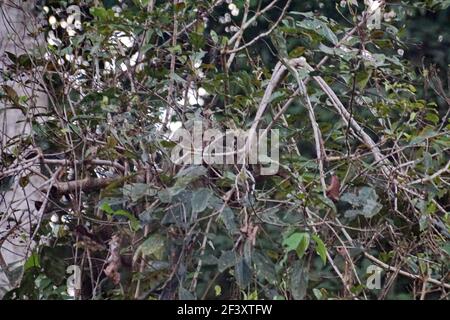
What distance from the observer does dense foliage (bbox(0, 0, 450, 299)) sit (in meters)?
1.46

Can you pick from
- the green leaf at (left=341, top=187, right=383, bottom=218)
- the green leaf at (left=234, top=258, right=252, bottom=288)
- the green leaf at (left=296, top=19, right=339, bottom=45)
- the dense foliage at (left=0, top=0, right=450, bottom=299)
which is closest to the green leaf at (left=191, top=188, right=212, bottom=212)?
the dense foliage at (left=0, top=0, right=450, bottom=299)

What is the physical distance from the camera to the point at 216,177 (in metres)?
1.61

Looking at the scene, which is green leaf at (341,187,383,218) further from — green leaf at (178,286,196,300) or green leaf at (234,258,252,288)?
green leaf at (178,286,196,300)

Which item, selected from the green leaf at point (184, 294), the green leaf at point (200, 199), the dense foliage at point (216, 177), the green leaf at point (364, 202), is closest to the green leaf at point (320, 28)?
the dense foliage at point (216, 177)

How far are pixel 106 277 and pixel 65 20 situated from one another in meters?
1.24

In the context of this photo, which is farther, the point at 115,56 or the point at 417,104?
the point at 115,56

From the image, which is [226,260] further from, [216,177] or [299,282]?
[216,177]

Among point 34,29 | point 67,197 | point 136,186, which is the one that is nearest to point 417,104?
point 136,186

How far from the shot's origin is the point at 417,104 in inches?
75.6

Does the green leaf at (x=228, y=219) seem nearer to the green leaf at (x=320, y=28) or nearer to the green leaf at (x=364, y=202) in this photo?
the green leaf at (x=364, y=202)
